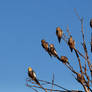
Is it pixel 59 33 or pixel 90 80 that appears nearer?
pixel 90 80

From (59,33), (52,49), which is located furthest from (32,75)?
(59,33)

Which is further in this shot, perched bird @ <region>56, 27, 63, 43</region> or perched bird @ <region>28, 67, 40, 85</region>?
perched bird @ <region>56, 27, 63, 43</region>

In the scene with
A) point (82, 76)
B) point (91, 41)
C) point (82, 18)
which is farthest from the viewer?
point (82, 18)

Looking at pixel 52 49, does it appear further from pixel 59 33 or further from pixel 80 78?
pixel 80 78

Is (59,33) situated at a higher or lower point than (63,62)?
higher

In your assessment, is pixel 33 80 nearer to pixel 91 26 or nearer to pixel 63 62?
pixel 63 62

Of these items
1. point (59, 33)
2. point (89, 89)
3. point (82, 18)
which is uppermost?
point (82, 18)

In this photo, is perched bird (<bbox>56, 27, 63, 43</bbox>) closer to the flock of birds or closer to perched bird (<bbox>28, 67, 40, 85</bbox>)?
the flock of birds

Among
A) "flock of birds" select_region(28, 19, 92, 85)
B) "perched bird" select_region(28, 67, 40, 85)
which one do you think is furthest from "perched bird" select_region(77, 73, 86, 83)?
"perched bird" select_region(28, 67, 40, 85)

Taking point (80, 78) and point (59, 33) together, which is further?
point (59, 33)

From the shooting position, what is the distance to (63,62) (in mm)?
3570

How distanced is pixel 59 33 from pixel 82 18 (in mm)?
684

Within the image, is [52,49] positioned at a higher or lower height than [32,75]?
higher

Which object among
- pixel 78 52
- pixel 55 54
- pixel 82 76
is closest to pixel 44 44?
pixel 55 54
